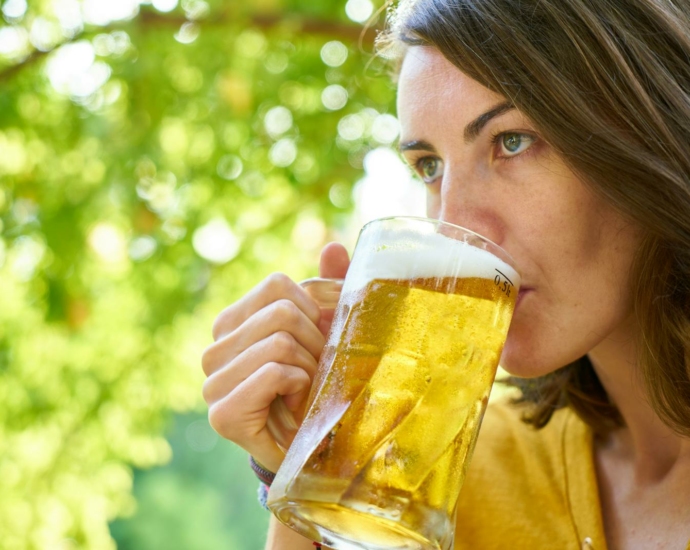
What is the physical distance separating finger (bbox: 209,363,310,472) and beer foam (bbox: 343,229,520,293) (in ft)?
0.67

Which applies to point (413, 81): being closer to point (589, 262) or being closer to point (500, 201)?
Answer: point (500, 201)

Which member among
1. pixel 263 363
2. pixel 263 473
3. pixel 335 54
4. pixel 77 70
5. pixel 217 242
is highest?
pixel 335 54

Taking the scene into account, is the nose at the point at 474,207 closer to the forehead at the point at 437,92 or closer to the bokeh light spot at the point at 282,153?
the forehead at the point at 437,92

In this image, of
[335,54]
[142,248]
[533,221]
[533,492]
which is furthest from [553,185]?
[142,248]

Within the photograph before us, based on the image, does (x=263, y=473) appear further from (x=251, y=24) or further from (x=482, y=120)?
(x=251, y=24)

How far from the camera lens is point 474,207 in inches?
43.7

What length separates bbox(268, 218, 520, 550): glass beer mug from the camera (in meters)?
0.86

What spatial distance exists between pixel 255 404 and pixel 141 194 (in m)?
1.75

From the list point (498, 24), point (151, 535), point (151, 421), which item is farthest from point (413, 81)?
point (151, 535)

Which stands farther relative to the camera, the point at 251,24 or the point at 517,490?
the point at 251,24

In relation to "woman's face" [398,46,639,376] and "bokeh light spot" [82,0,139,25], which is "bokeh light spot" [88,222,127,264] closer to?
"bokeh light spot" [82,0,139,25]

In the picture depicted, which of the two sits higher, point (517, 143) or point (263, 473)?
point (517, 143)

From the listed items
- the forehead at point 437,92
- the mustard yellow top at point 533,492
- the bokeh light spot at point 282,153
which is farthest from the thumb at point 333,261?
→ the bokeh light spot at point 282,153

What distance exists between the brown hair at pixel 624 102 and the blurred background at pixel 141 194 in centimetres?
142
